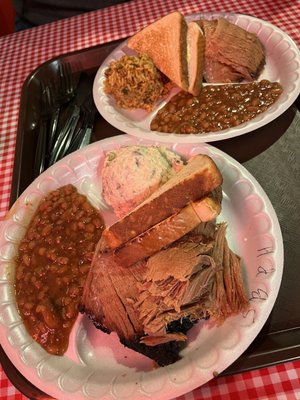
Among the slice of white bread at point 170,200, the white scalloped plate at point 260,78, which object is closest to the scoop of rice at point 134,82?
the white scalloped plate at point 260,78

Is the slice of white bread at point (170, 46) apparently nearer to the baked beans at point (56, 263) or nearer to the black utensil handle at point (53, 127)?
the black utensil handle at point (53, 127)

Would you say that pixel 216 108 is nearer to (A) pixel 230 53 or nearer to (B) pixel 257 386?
(A) pixel 230 53

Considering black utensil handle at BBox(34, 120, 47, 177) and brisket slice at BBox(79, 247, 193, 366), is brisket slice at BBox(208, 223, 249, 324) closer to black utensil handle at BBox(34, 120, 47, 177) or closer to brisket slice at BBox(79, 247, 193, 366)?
brisket slice at BBox(79, 247, 193, 366)

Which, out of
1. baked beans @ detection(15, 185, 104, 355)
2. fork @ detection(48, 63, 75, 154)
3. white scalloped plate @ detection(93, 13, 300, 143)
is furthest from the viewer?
fork @ detection(48, 63, 75, 154)

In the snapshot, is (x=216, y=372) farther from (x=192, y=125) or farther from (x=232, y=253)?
(x=192, y=125)

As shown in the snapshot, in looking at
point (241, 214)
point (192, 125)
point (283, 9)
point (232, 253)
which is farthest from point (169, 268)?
point (283, 9)

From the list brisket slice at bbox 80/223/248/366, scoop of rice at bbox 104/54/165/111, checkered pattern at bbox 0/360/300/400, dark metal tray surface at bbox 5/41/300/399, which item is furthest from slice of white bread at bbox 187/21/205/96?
checkered pattern at bbox 0/360/300/400
